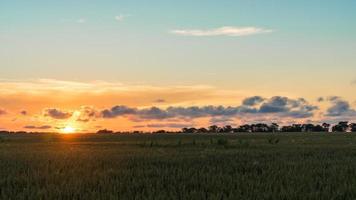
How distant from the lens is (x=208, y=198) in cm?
873

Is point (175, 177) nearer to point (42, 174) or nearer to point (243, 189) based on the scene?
point (243, 189)

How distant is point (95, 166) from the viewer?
1487 cm

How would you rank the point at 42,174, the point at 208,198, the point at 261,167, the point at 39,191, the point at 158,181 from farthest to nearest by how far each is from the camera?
the point at 261,167
the point at 42,174
the point at 158,181
the point at 39,191
the point at 208,198

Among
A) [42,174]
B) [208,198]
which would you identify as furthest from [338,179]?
[42,174]

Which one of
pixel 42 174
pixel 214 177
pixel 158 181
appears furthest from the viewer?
pixel 42 174

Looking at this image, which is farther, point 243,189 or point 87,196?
point 243,189

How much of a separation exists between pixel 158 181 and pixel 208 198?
7.58ft

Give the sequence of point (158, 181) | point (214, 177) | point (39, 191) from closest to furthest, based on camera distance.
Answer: point (39, 191)
point (158, 181)
point (214, 177)

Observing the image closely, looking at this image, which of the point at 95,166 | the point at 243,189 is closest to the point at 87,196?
the point at 243,189

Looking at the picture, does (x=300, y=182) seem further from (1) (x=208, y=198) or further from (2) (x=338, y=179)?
(1) (x=208, y=198)

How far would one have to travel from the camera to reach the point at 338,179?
12.0 meters

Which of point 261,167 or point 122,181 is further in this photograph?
point 261,167

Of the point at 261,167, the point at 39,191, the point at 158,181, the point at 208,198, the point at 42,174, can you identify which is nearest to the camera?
the point at 208,198

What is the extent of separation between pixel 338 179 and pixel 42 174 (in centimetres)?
735
